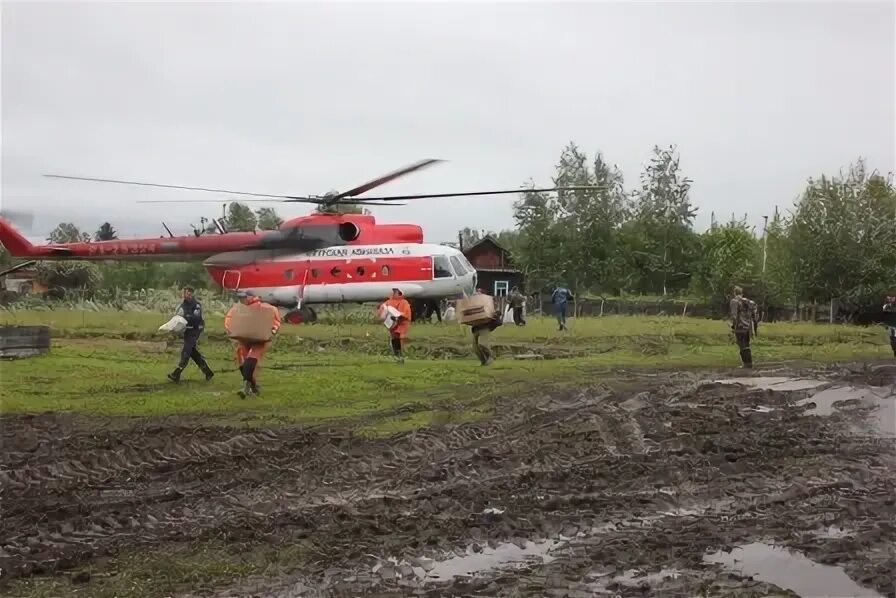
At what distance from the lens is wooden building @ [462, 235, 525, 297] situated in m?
14.2

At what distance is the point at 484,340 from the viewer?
12.7 m

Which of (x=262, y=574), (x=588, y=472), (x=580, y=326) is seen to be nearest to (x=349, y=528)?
(x=262, y=574)

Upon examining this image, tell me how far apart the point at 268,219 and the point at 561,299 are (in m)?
5.28

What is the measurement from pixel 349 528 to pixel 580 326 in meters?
8.14

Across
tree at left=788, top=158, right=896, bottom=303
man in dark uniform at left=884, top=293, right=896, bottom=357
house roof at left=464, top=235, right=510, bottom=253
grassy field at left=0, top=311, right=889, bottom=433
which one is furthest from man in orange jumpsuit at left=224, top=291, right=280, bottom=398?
man in dark uniform at left=884, top=293, right=896, bottom=357

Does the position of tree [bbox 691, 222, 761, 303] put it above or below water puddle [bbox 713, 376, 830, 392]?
above

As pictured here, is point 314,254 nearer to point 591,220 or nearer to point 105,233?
point 105,233

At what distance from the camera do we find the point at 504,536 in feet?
20.5

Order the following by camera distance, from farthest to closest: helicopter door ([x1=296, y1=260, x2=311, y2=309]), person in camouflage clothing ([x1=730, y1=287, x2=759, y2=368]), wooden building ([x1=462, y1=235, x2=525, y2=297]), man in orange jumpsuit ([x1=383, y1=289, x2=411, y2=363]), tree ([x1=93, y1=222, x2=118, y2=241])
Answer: wooden building ([x1=462, y1=235, x2=525, y2=297]) < person in camouflage clothing ([x1=730, y1=287, x2=759, y2=368]) < man in orange jumpsuit ([x1=383, y1=289, x2=411, y2=363]) < helicopter door ([x1=296, y1=260, x2=311, y2=309]) < tree ([x1=93, y1=222, x2=118, y2=241])

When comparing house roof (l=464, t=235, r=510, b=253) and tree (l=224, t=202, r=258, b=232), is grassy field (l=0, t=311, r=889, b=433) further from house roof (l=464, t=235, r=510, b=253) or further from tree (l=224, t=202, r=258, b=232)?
house roof (l=464, t=235, r=510, b=253)

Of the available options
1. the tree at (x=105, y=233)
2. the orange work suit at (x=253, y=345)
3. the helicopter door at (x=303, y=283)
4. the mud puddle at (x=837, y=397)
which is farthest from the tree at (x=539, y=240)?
the tree at (x=105, y=233)

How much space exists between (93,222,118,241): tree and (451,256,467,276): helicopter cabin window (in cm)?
572

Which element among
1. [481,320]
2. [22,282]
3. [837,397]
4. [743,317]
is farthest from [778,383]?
[22,282]

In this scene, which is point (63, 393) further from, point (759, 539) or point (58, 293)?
point (759, 539)
